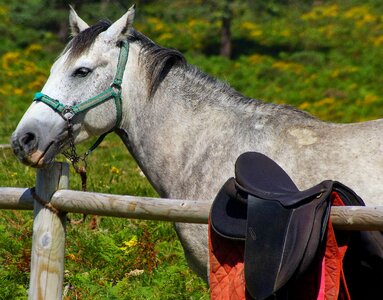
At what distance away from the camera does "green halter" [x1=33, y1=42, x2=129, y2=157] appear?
4270 millimetres

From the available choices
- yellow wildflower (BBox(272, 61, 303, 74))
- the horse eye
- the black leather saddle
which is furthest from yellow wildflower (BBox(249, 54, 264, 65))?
the black leather saddle

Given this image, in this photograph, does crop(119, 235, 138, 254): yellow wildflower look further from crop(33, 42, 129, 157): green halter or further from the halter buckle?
the halter buckle

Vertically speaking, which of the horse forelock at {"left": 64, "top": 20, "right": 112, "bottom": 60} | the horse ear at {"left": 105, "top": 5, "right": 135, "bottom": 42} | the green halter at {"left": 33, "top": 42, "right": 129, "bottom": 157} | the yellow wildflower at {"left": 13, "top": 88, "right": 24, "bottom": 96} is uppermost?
the horse ear at {"left": 105, "top": 5, "right": 135, "bottom": 42}

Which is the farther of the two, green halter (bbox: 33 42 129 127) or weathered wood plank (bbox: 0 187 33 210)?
green halter (bbox: 33 42 129 127)

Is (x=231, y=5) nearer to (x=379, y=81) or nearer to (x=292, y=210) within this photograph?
(x=379, y=81)

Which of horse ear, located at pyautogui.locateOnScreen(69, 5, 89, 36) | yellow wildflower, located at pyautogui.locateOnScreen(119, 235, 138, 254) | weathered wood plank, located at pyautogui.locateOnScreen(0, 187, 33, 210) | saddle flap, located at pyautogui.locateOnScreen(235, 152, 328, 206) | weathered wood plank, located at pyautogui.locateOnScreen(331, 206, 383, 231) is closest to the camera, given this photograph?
A: weathered wood plank, located at pyautogui.locateOnScreen(331, 206, 383, 231)

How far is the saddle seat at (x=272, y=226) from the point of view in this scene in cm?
302

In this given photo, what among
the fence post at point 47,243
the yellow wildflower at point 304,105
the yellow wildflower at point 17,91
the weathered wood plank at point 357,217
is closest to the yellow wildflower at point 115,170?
the fence post at point 47,243

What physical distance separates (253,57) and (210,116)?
727 inches

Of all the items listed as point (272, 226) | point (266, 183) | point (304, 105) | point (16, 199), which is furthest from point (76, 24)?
point (304, 105)

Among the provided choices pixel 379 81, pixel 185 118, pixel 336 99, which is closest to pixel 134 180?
pixel 185 118

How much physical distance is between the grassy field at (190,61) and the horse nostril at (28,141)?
1.12 meters

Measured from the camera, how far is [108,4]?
848 inches

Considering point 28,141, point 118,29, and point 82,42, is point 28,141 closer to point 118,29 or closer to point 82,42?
point 82,42
